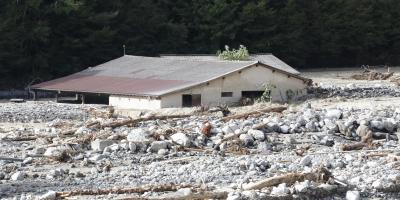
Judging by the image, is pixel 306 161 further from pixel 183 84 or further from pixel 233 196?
pixel 183 84

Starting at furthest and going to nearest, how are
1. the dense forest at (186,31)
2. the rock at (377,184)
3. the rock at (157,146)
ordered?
the dense forest at (186,31) → the rock at (157,146) → the rock at (377,184)

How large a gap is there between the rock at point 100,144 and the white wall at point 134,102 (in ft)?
33.2

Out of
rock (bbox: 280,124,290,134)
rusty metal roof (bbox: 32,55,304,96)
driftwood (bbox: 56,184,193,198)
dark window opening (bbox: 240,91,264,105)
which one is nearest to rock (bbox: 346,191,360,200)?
driftwood (bbox: 56,184,193,198)

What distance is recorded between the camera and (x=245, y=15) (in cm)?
5497

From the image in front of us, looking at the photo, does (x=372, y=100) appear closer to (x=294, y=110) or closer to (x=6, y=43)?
(x=294, y=110)

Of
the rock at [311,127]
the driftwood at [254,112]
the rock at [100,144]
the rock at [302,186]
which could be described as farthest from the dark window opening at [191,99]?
the rock at [302,186]

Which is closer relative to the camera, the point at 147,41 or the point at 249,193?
the point at 249,193

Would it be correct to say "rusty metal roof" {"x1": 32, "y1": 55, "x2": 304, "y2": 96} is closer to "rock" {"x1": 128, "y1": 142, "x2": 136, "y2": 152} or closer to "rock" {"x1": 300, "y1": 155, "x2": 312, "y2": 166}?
"rock" {"x1": 128, "y1": 142, "x2": 136, "y2": 152}

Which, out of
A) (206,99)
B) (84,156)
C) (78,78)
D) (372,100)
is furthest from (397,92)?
(84,156)

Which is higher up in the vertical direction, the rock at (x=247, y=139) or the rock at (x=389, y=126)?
the rock at (x=389, y=126)

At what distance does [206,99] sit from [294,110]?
5.70 meters

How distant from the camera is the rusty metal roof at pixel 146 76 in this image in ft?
111

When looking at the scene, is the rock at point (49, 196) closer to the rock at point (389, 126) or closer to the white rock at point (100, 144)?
the white rock at point (100, 144)

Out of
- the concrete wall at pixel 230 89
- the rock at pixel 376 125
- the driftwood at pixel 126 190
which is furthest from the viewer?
the concrete wall at pixel 230 89
